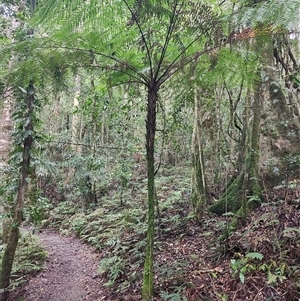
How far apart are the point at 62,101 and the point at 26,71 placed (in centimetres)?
1411

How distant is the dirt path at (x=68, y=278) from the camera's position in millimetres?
4840

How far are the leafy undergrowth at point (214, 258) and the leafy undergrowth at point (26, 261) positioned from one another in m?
1.39

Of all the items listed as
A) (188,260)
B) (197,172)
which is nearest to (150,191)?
(188,260)

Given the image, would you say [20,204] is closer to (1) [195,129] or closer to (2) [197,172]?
(2) [197,172]

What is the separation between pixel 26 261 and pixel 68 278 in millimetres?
1329

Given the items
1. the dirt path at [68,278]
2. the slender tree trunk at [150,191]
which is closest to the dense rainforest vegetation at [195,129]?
the slender tree trunk at [150,191]

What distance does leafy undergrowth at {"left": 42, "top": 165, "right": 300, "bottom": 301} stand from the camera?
10.5 ft

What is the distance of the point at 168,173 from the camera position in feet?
40.2

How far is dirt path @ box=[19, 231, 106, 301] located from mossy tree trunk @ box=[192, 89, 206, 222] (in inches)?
87.9

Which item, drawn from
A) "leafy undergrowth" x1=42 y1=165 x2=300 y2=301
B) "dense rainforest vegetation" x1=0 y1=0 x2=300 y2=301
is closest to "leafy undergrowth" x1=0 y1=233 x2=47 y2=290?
"dense rainforest vegetation" x1=0 y1=0 x2=300 y2=301

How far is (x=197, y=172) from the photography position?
19.8ft

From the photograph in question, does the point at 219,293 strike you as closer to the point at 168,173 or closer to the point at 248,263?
the point at 248,263

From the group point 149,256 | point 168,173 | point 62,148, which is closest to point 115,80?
point 149,256

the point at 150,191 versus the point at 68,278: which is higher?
the point at 150,191
